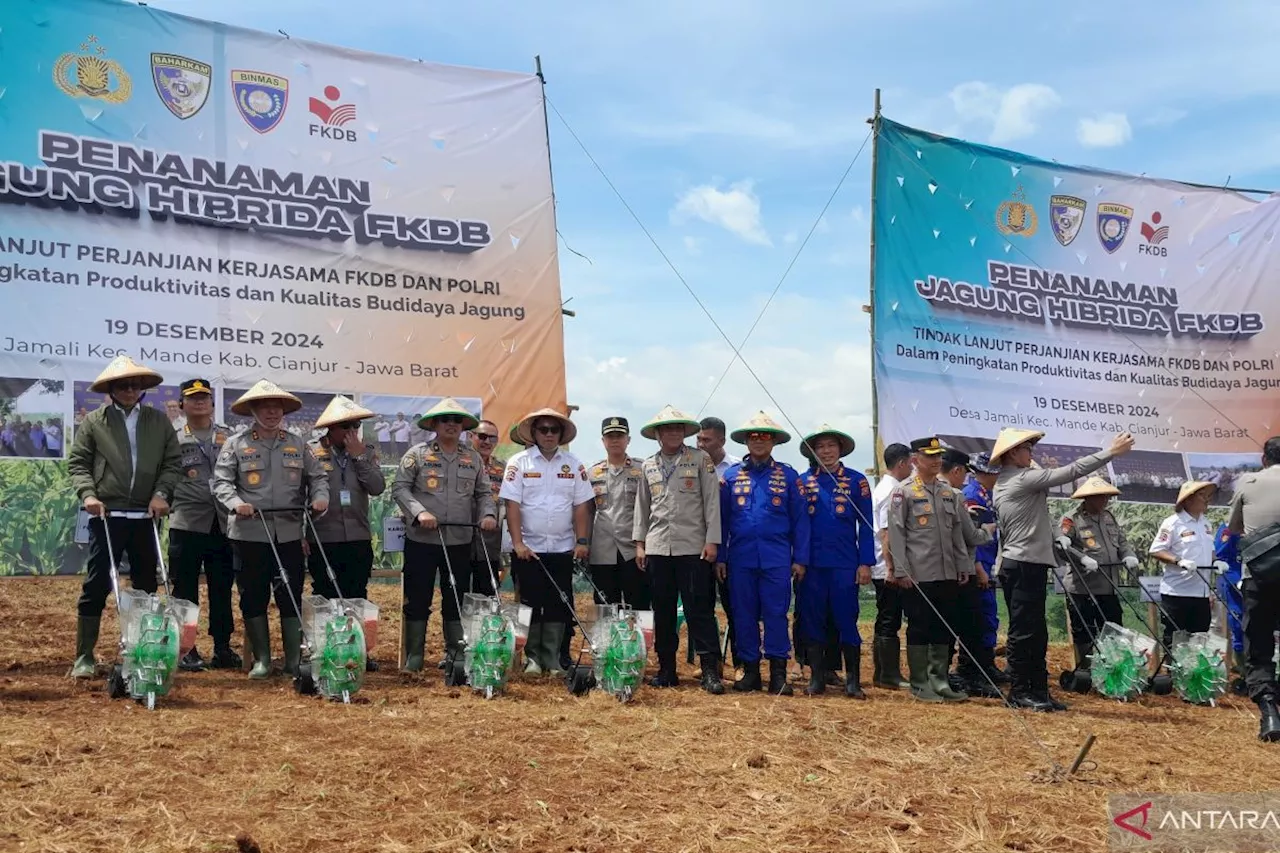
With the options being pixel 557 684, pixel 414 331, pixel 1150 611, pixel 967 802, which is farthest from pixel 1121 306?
pixel 967 802

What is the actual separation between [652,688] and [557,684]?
60cm

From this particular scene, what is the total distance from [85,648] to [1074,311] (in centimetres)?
1036

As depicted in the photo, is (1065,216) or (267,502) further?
(1065,216)

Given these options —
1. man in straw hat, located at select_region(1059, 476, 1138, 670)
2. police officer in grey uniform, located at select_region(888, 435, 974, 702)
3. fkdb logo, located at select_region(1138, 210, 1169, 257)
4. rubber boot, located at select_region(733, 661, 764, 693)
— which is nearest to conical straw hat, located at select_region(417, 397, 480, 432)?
rubber boot, located at select_region(733, 661, 764, 693)

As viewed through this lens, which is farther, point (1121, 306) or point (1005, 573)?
point (1121, 306)

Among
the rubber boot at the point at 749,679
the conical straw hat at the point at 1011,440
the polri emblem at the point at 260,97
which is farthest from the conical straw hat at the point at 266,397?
the conical straw hat at the point at 1011,440

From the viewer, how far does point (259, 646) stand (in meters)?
6.83

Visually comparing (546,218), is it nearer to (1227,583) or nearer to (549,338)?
(549,338)

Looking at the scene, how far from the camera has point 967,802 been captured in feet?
13.7

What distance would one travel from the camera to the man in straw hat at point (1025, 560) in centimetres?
675

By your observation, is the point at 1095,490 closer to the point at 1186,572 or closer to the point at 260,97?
the point at 1186,572

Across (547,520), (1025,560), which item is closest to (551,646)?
(547,520)

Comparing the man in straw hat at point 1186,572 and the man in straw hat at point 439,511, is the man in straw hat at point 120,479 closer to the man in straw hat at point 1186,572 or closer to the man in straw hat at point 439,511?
the man in straw hat at point 439,511

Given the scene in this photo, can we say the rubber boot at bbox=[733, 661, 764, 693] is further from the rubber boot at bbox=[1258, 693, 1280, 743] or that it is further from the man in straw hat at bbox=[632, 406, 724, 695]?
the rubber boot at bbox=[1258, 693, 1280, 743]
